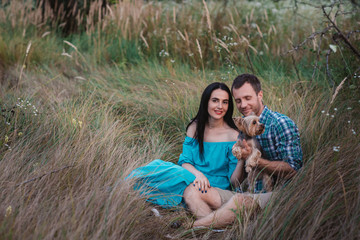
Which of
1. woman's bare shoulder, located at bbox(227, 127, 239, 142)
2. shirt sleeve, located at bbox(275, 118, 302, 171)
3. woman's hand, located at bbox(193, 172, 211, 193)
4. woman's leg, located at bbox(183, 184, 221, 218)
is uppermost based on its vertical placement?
shirt sleeve, located at bbox(275, 118, 302, 171)

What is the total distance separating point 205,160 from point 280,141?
0.81m

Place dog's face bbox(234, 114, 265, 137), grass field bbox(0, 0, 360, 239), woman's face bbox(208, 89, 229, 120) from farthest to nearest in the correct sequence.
Result: woman's face bbox(208, 89, 229, 120) < dog's face bbox(234, 114, 265, 137) < grass field bbox(0, 0, 360, 239)

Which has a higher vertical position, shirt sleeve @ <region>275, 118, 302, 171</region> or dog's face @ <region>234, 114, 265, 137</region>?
dog's face @ <region>234, 114, 265, 137</region>

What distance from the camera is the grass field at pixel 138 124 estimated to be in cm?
237

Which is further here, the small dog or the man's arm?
the man's arm

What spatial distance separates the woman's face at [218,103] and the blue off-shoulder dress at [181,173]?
0.29 meters

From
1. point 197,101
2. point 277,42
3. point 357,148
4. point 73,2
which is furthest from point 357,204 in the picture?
point 73,2

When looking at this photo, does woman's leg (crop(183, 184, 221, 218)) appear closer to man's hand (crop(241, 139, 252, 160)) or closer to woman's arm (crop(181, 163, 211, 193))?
woman's arm (crop(181, 163, 211, 193))

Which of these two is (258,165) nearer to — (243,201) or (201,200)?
(243,201)

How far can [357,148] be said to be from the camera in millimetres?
2844

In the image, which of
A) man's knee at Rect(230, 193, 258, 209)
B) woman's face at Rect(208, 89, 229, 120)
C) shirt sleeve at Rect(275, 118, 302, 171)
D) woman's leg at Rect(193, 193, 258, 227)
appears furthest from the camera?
woman's face at Rect(208, 89, 229, 120)

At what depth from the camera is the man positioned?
2.92 metres

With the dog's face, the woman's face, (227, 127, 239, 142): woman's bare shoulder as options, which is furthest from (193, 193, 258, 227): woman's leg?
the woman's face

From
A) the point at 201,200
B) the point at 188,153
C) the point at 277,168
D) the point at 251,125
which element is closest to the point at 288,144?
the point at 277,168
